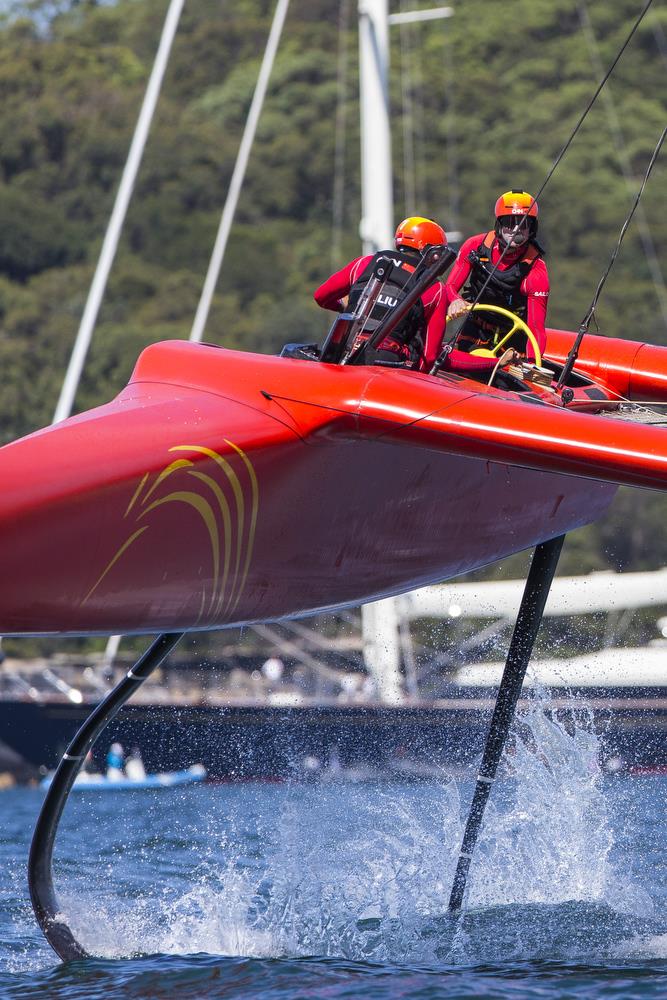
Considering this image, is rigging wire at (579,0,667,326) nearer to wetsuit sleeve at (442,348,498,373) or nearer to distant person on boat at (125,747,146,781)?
distant person on boat at (125,747,146,781)

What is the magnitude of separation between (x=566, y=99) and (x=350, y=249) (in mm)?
9812

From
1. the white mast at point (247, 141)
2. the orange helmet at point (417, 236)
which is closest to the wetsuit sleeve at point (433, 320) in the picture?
the orange helmet at point (417, 236)

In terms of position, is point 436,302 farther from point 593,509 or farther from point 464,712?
point 464,712

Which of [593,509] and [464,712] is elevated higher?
[593,509]

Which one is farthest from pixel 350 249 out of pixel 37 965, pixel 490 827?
pixel 37 965

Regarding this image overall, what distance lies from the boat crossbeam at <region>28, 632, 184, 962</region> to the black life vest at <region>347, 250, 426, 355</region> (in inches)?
60.1

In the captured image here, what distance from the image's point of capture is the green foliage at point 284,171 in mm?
33438

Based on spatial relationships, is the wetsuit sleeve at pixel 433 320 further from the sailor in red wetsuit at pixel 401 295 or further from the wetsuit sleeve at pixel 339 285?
the wetsuit sleeve at pixel 339 285

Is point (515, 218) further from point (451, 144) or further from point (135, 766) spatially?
point (451, 144)

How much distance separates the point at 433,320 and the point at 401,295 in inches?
14.1

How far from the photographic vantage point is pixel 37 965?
629cm

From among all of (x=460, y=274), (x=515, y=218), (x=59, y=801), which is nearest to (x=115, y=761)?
(x=59, y=801)

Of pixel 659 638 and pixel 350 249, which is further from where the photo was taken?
pixel 350 249

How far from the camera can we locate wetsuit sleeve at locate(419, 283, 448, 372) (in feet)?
21.7
